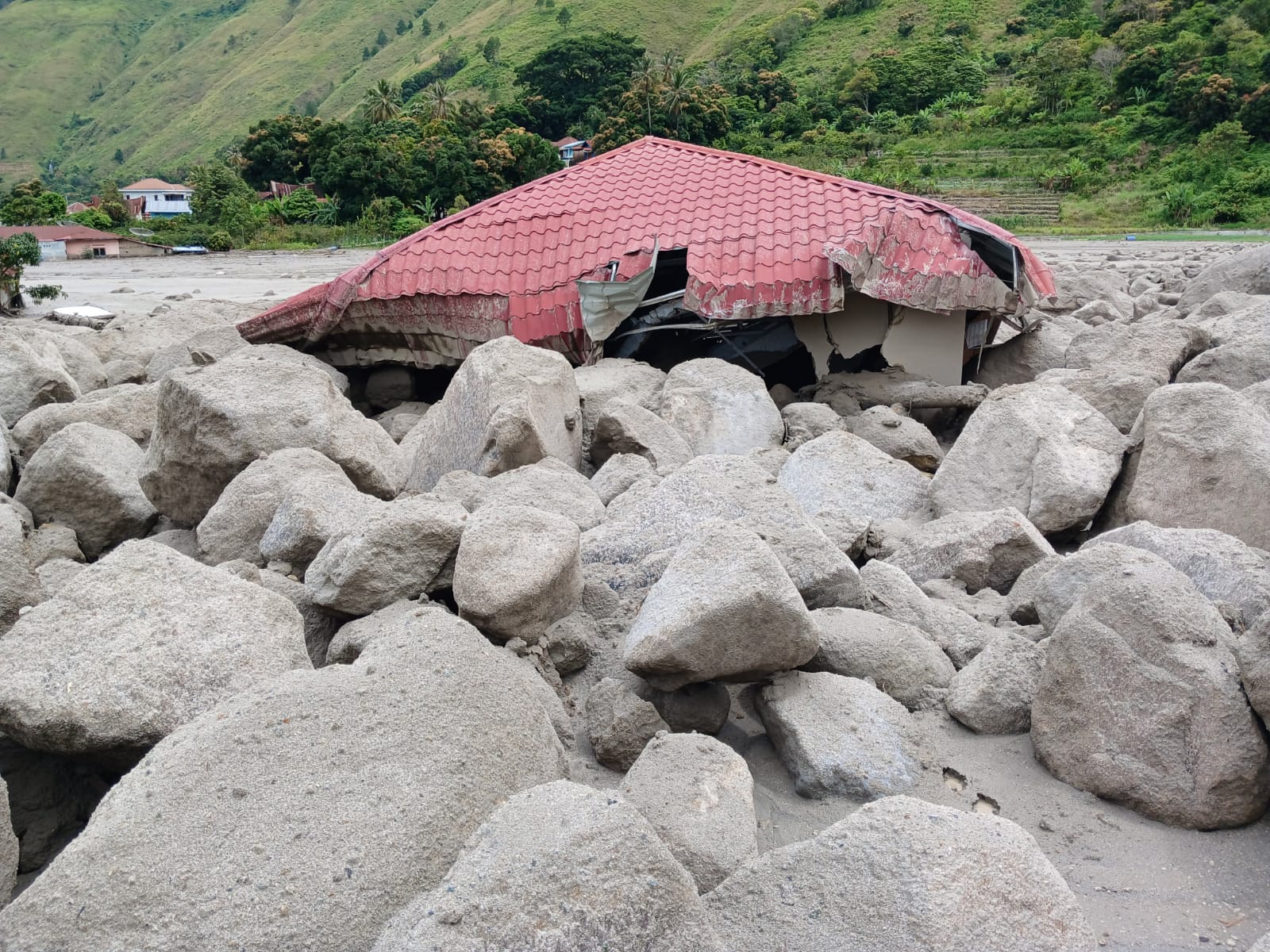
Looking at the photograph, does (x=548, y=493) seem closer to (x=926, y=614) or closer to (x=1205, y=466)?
(x=926, y=614)

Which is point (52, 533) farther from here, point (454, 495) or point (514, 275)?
point (514, 275)

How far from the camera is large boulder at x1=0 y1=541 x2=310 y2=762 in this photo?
238 centimetres

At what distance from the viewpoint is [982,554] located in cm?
360

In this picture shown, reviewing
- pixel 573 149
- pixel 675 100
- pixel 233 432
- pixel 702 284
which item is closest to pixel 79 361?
pixel 233 432

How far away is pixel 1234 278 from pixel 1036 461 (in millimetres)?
5394

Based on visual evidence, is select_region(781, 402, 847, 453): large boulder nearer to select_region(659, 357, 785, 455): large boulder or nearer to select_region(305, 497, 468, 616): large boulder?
select_region(659, 357, 785, 455): large boulder

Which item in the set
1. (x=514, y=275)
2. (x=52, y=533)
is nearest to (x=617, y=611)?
(x=52, y=533)

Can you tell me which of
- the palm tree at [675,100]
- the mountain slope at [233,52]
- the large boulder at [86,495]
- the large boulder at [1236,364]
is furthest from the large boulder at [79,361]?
the mountain slope at [233,52]

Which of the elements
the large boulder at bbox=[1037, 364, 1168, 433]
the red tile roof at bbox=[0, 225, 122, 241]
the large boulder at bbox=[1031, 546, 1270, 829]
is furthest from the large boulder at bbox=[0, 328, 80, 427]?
the red tile roof at bbox=[0, 225, 122, 241]

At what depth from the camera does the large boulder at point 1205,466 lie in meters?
3.72

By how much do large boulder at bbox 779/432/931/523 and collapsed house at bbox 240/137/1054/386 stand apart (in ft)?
7.02

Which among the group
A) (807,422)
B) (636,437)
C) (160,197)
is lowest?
(160,197)

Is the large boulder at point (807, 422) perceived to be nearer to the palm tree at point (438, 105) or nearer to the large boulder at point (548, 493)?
the large boulder at point (548, 493)

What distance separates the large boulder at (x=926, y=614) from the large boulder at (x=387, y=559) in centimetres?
123
